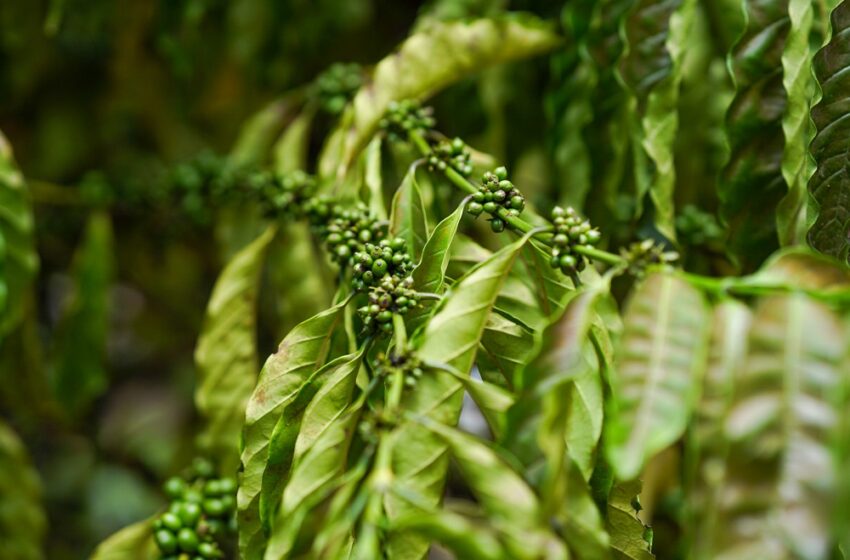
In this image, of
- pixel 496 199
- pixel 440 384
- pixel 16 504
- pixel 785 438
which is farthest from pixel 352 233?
pixel 16 504

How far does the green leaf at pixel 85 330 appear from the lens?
59.0 inches

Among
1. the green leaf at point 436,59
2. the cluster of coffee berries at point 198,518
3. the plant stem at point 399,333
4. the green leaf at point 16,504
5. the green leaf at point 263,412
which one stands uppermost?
Answer: the green leaf at point 436,59

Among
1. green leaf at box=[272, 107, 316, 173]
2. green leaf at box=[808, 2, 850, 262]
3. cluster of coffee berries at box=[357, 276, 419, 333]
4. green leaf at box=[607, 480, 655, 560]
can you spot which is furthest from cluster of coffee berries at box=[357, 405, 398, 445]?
green leaf at box=[272, 107, 316, 173]

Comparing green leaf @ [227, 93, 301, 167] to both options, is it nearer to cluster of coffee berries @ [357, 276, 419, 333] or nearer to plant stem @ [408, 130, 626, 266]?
plant stem @ [408, 130, 626, 266]

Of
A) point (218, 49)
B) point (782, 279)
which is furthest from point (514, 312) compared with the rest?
point (218, 49)

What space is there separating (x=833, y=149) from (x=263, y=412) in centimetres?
57

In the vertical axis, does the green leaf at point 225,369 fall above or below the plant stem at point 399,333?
below

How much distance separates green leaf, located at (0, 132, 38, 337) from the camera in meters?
1.14

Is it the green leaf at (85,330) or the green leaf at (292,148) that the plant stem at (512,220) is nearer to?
the green leaf at (292,148)

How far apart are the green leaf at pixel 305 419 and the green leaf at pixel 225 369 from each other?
1.10 ft

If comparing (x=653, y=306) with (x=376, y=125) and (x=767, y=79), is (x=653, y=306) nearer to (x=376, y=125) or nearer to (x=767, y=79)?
(x=767, y=79)

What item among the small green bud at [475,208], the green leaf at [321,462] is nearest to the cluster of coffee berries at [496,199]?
the small green bud at [475,208]

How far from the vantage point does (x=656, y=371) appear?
0.56 metres

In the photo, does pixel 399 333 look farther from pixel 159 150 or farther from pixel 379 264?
pixel 159 150
